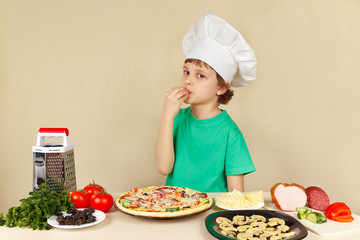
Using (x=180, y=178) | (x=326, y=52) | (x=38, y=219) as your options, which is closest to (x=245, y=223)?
(x=38, y=219)

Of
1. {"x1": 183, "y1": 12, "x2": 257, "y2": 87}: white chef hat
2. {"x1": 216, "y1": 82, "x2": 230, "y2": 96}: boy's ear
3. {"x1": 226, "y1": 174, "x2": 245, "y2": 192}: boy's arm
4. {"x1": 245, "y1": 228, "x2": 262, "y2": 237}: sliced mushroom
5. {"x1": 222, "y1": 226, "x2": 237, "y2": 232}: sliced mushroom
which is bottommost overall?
{"x1": 226, "y1": 174, "x2": 245, "y2": 192}: boy's arm

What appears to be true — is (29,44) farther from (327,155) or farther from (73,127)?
(327,155)

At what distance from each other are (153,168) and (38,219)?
5.21 ft

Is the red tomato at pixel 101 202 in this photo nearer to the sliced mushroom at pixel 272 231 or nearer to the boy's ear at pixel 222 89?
the sliced mushroom at pixel 272 231

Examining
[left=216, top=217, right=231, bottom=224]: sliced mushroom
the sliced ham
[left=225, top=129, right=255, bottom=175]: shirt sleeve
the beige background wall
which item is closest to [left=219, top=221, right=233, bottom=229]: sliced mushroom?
[left=216, top=217, right=231, bottom=224]: sliced mushroom

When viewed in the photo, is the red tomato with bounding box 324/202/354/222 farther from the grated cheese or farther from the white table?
the grated cheese

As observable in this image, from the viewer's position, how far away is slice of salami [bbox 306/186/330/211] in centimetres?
135

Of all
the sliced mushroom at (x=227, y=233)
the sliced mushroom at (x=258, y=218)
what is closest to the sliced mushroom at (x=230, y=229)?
the sliced mushroom at (x=227, y=233)

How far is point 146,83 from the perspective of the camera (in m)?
2.60

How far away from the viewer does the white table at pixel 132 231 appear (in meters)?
1.07

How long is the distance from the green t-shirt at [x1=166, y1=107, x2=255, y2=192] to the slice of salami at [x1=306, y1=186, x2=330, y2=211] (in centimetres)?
47

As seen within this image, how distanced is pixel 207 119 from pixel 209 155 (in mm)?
205

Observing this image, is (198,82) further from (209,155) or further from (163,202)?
(163,202)

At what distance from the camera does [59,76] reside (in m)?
2.56
